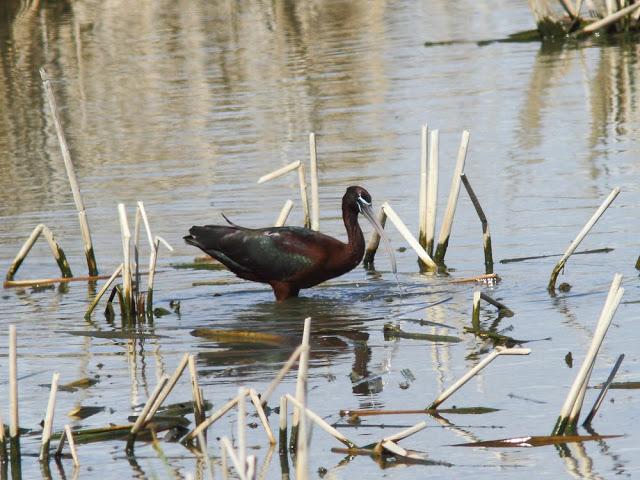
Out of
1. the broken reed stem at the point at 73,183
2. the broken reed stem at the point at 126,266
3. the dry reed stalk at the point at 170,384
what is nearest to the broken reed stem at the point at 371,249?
the broken reed stem at the point at 73,183

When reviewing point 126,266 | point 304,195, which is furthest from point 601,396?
point 304,195

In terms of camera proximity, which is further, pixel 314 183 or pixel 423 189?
pixel 314 183

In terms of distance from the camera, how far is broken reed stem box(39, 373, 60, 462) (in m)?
6.03

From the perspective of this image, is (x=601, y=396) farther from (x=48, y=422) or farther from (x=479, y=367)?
(x=48, y=422)

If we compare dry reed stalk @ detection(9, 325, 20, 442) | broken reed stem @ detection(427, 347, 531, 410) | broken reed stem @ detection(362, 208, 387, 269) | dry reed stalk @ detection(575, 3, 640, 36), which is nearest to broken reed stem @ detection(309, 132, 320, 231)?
broken reed stem @ detection(362, 208, 387, 269)

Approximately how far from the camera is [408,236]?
9961 millimetres

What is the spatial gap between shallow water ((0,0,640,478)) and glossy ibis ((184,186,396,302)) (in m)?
0.23

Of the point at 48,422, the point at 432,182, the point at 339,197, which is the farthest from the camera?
the point at 339,197

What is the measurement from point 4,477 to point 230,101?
1416 cm

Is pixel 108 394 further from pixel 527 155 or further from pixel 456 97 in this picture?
pixel 456 97

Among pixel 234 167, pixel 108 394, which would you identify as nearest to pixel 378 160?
pixel 234 167

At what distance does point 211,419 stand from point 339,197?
7.41 m

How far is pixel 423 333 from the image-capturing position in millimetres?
8805

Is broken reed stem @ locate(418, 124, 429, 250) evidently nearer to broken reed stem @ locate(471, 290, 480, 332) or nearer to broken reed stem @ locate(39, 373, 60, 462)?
broken reed stem @ locate(471, 290, 480, 332)
